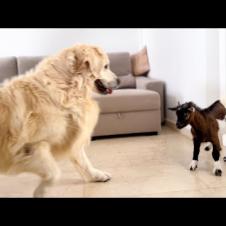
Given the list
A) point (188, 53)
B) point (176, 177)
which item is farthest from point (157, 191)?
point (188, 53)

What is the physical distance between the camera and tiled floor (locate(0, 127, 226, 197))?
6.55 ft

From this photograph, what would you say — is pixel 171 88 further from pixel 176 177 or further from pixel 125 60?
pixel 176 177

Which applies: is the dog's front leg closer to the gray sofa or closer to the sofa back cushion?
the gray sofa

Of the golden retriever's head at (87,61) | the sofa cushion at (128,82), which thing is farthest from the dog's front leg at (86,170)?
the sofa cushion at (128,82)

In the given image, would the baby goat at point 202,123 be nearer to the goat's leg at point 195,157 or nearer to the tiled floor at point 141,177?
the goat's leg at point 195,157

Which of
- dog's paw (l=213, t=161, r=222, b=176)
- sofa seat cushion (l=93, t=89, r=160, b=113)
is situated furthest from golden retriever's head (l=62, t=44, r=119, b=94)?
sofa seat cushion (l=93, t=89, r=160, b=113)

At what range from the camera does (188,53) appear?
3266 millimetres

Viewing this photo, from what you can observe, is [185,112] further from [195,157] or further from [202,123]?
[195,157]

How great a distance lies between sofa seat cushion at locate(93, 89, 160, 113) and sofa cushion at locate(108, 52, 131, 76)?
2.84 feet

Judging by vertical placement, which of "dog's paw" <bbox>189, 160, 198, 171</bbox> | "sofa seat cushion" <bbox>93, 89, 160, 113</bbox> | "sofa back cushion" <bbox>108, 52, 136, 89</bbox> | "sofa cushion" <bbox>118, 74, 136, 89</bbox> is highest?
"sofa back cushion" <bbox>108, 52, 136, 89</bbox>

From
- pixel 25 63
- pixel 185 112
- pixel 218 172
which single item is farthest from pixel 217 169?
pixel 25 63

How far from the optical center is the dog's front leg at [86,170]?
7.29ft

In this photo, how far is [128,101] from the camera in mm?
3412

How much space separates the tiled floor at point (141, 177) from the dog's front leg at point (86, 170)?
1.9 inches
